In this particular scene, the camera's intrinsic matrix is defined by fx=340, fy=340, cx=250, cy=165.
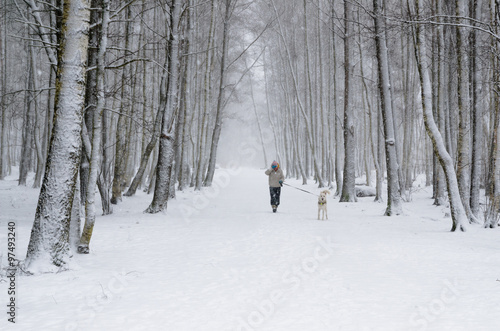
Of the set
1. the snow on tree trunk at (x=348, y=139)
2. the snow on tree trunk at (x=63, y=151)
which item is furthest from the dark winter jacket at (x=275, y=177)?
the snow on tree trunk at (x=63, y=151)

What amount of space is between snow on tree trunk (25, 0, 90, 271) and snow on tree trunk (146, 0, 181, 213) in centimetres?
536

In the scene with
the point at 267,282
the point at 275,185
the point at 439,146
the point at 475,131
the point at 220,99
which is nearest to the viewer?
the point at 267,282

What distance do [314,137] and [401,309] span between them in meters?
20.1

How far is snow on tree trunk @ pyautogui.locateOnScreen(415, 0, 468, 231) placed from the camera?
7.66 meters

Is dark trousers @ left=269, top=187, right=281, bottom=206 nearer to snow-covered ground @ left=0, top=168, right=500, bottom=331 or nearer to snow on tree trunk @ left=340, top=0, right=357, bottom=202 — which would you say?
snow-covered ground @ left=0, top=168, right=500, bottom=331

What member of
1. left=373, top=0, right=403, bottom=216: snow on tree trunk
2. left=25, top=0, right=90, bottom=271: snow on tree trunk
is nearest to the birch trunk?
left=373, top=0, right=403, bottom=216: snow on tree trunk

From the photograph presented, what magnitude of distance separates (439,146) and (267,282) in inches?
235

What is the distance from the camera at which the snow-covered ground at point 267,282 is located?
10.3 feet

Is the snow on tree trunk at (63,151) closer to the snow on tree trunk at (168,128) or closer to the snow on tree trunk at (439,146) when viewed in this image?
the snow on tree trunk at (168,128)

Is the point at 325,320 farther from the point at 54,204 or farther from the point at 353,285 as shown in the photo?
the point at 54,204

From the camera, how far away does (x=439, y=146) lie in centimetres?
798

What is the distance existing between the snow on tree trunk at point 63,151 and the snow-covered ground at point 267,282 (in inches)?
14.7

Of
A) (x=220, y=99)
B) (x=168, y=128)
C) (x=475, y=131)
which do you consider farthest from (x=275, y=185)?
(x=220, y=99)

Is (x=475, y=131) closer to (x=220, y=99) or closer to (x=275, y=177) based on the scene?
(x=275, y=177)
